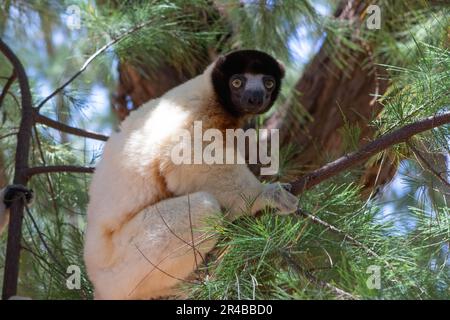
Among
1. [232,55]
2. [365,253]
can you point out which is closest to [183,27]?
[232,55]

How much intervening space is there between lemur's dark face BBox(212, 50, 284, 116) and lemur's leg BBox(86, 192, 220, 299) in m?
0.63

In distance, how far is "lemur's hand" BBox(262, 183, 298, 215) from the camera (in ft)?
10.2

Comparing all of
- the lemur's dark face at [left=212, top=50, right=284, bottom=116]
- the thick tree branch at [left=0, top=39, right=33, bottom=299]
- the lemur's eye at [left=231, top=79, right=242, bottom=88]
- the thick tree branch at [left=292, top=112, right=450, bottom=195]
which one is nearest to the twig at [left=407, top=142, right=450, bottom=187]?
the thick tree branch at [left=292, top=112, right=450, bottom=195]

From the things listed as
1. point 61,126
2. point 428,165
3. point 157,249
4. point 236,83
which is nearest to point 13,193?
point 61,126

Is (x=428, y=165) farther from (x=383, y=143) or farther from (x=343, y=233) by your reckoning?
(x=343, y=233)

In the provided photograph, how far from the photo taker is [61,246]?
413 centimetres

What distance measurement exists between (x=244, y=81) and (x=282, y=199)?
89 centimetres

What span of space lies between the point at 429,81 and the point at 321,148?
2.12 metres

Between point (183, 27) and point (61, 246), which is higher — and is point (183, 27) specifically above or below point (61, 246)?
above

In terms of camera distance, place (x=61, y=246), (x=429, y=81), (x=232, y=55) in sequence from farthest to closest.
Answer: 1. (x=61, y=246)
2. (x=232, y=55)
3. (x=429, y=81)

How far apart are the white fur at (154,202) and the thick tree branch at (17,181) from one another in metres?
0.35

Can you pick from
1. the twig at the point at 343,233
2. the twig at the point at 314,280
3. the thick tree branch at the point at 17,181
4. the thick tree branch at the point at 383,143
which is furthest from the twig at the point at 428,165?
the thick tree branch at the point at 17,181

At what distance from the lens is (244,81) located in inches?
149
